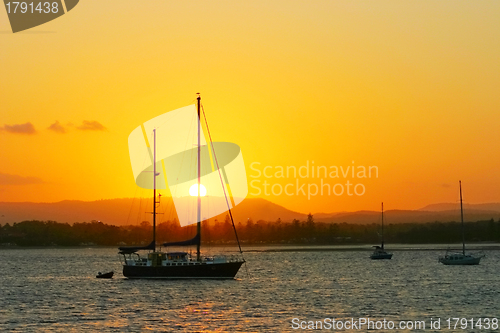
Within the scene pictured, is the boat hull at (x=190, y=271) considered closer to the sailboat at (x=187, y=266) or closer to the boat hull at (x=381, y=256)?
the sailboat at (x=187, y=266)

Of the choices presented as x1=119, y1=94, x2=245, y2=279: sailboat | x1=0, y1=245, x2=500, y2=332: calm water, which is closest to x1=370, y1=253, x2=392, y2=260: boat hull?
x1=0, y1=245, x2=500, y2=332: calm water

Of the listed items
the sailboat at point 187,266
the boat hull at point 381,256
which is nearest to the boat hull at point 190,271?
the sailboat at point 187,266

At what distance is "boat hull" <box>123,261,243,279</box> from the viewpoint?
268 ft

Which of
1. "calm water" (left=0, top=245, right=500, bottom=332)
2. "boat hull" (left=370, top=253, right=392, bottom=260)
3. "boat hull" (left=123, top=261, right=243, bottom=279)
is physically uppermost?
"boat hull" (left=123, top=261, right=243, bottom=279)

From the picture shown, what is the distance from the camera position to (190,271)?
8138 centimetres

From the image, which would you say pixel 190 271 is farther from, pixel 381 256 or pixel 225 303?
pixel 381 256

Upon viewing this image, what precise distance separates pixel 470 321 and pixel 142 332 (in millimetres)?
27464

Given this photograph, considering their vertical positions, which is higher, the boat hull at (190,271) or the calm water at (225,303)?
the boat hull at (190,271)

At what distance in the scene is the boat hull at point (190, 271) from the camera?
268 ft

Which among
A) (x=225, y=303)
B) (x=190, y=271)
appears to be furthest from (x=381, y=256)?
(x=225, y=303)

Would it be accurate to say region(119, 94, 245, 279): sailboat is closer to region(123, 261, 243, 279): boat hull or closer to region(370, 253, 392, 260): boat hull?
region(123, 261, 243, 279): boat hull

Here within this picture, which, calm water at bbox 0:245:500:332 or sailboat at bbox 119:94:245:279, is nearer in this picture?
calm water at bbox 0:245:500:332

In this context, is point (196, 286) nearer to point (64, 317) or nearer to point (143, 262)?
point (143, 262)

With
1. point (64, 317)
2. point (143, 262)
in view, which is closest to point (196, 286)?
point (143, 262)
